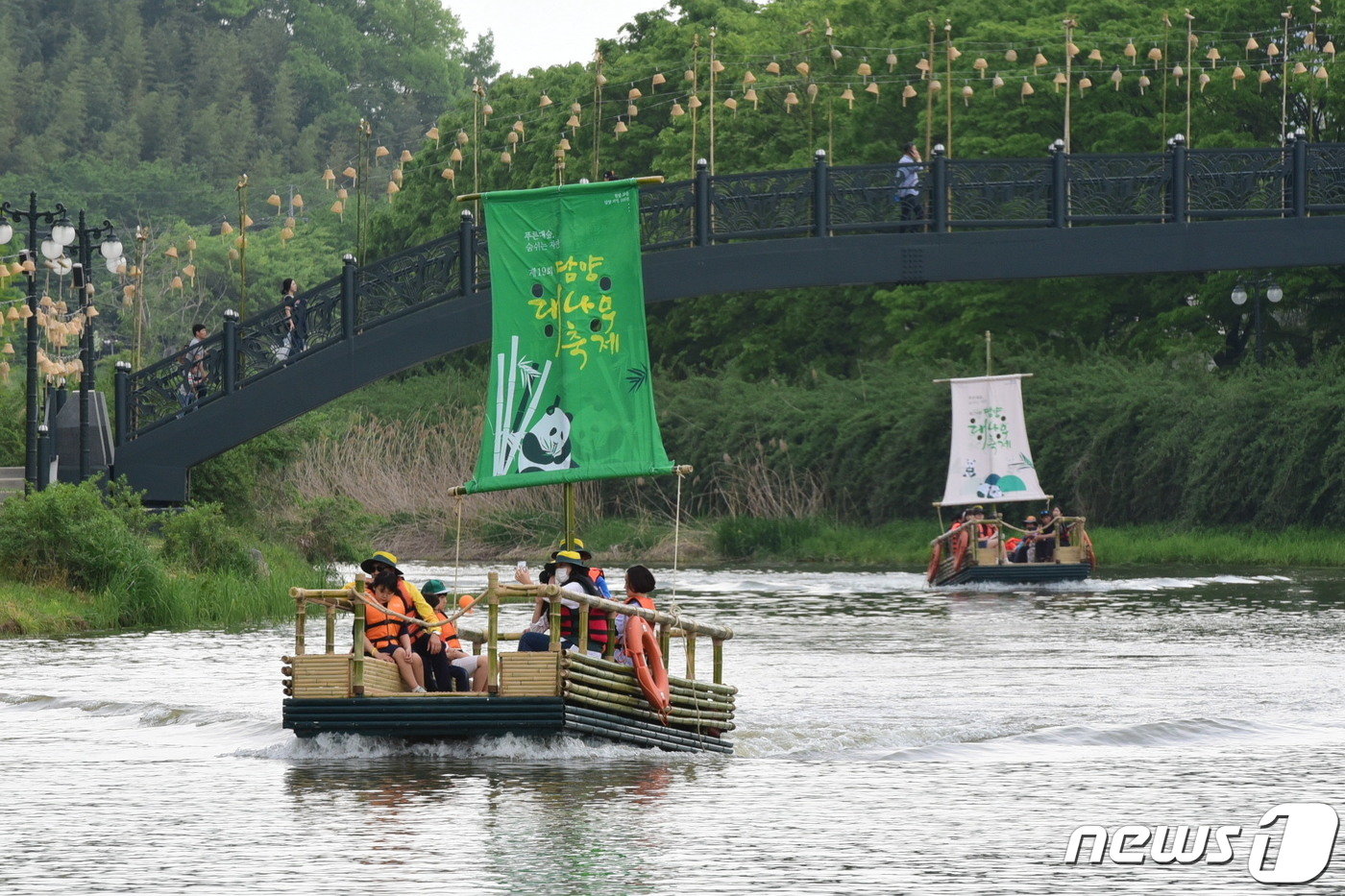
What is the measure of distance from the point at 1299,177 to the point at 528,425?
23544mm

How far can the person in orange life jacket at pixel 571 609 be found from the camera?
18578mm

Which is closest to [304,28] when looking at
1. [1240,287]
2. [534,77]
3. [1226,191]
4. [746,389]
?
[534,77]

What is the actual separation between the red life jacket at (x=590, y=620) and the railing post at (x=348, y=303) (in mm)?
17826

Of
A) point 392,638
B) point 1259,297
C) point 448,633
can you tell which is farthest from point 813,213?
point 392,638

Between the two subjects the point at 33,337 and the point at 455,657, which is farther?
the point at 33,337

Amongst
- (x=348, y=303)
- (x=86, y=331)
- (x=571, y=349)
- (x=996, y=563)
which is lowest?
(x=996, y=563)

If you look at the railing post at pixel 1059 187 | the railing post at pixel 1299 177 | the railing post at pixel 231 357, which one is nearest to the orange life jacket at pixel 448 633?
the railing post at pixel 231 357

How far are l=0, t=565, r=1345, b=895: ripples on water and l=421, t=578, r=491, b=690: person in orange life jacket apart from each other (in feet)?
1.76

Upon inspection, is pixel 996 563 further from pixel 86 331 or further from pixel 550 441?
pixel 550 441

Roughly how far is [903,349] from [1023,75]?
7.88m

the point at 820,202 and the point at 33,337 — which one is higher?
the point at 820,202

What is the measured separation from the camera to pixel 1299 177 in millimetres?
39375

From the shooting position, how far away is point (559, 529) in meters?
57.4

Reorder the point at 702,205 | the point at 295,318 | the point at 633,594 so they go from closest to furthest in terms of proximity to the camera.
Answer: the point at 633,594, the point at 295,318, the point at 702,205
